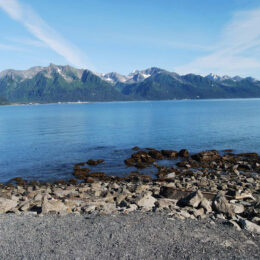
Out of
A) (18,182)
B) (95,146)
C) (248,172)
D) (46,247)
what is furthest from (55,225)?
(95,146)

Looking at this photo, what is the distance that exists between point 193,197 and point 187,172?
1485 centimetres

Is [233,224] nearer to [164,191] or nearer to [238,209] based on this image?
[238,209]

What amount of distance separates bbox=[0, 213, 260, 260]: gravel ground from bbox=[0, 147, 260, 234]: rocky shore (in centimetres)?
114

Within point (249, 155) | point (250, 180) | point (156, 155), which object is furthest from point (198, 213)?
point (249, 155)

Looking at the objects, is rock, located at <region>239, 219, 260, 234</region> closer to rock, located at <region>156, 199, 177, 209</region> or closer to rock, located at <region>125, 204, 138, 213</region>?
rock, located at <region>156, 199, 177, 209</region>

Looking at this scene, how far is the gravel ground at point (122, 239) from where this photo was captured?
34.9 feet

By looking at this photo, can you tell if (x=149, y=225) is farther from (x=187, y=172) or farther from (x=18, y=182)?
(x=18, y=182)

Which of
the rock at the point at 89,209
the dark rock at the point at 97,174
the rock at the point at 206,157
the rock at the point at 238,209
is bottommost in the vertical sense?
the dark rock at the point at 97,174

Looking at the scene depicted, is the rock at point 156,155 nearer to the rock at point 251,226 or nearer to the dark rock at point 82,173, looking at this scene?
the dark rock at point 82,173

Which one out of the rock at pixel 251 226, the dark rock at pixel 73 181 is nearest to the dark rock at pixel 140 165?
the dark rock at pixel 73 181

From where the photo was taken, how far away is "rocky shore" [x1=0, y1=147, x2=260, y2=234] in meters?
15.3

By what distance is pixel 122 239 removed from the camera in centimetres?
1175

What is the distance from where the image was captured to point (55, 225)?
13406mm

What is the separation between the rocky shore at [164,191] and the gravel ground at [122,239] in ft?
3.74
